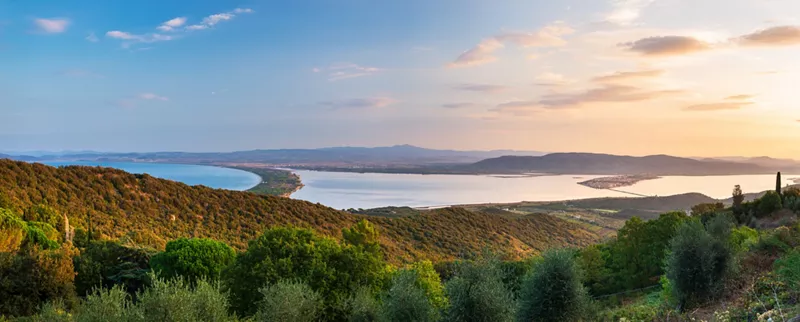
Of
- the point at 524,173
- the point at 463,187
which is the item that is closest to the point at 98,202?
the point at 463,187

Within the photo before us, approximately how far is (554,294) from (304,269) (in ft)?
Result: 24.9

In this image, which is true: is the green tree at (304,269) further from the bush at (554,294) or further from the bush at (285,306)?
the bush at (554,294)

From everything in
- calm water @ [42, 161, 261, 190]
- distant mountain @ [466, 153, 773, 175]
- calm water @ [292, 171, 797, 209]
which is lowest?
calm water @ [292, 171, 797, 209]

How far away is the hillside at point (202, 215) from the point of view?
2484 cm

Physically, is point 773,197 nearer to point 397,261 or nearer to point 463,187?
point 397,261

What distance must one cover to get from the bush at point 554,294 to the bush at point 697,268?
3.14 meters

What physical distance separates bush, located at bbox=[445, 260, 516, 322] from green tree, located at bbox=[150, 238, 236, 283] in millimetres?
9734

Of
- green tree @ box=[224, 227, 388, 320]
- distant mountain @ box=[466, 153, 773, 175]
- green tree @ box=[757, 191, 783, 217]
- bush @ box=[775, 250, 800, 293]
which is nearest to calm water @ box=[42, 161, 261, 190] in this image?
green tree @ box=[224, 227, 388, 320]

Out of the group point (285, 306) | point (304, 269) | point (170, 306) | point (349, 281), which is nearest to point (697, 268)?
point (349, 281)

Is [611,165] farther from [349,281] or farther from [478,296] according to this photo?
[478,296]

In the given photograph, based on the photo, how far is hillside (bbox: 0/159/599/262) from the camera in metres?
24.8

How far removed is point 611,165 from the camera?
144m

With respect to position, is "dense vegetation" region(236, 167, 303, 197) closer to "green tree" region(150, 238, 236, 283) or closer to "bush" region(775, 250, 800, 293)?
"green tree" region(150, 238, 236, 283)

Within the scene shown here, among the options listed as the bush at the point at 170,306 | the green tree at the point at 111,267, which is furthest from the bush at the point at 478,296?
the green tree at the point at 111,267
